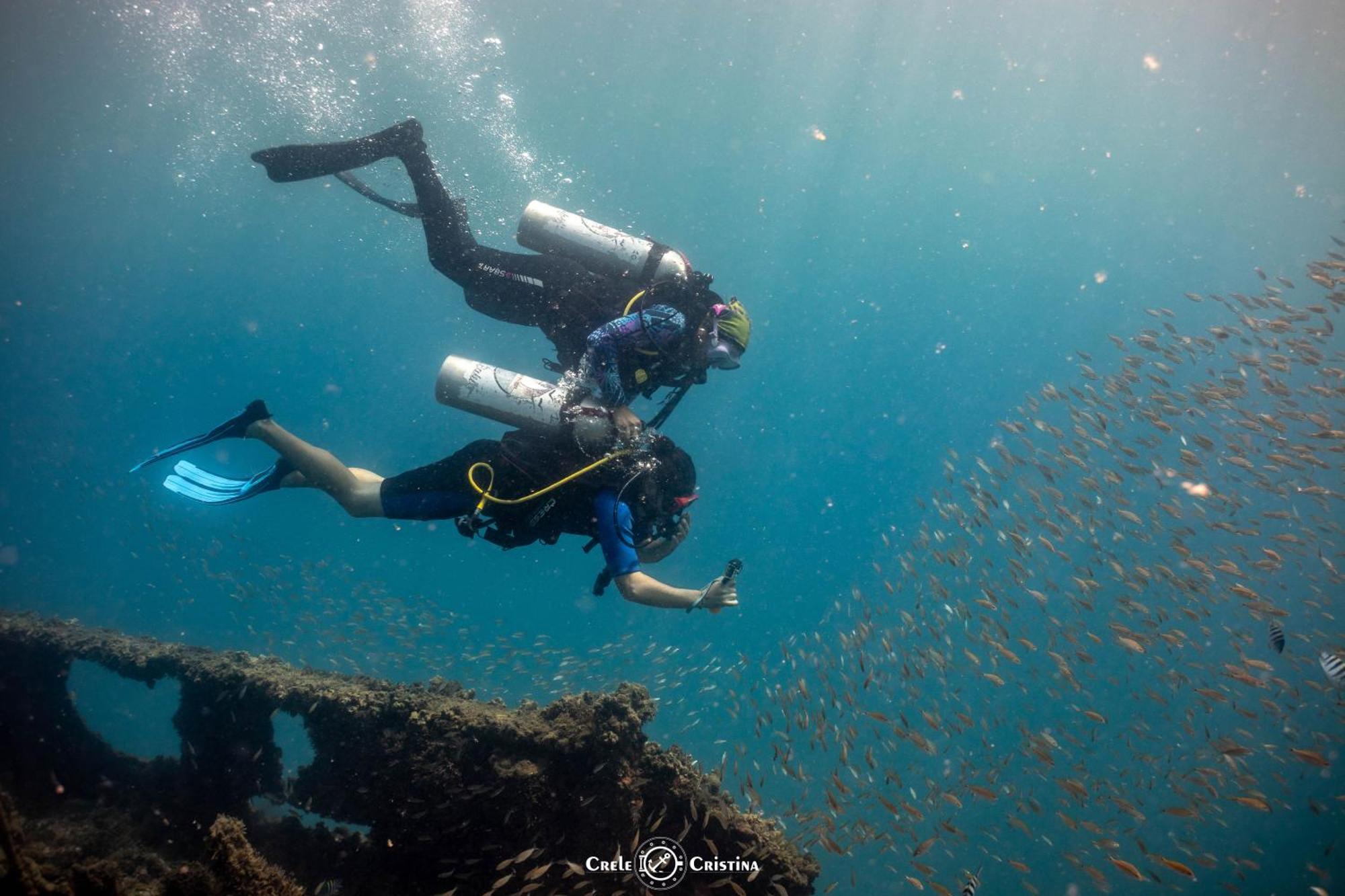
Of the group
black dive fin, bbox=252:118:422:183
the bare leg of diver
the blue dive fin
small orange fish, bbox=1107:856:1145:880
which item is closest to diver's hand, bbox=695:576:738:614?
the bare leg of diver

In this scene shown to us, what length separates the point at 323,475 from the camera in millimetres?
5930

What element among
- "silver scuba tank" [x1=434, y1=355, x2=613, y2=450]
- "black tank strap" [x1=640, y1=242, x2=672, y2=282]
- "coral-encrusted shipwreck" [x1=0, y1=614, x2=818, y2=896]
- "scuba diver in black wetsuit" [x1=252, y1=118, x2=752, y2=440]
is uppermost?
"black tank strap" [x1=640, y1=242, x2=672, y2=282]

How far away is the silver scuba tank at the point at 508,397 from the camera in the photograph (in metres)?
5.43

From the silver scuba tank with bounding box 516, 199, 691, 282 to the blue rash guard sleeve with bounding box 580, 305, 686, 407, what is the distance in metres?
1.41

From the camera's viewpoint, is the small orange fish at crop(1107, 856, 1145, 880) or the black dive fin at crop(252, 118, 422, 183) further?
the black dive fin at crop(252, 118, 422, 183)

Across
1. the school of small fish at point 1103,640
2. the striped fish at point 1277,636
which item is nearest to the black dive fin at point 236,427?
the school of small fish at point 1103,640

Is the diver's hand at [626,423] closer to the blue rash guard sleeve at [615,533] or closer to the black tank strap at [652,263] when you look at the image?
the blue rash guard sleeve at [615,533]

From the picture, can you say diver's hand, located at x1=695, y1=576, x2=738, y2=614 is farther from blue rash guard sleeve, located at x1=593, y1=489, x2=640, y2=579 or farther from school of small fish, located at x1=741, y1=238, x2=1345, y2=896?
school of small fish, located at x1=741, y1=238, x2=1345, y2=896

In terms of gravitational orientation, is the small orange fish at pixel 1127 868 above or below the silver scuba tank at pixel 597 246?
below

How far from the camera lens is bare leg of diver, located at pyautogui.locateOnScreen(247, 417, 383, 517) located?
587 cm

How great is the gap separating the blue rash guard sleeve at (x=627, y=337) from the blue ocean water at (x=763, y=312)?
6.35 meters

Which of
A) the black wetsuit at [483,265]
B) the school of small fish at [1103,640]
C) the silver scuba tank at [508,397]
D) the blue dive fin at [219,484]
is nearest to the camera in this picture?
the silver scuba tank at [508,397]

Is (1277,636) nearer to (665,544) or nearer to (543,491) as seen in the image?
(665,544)

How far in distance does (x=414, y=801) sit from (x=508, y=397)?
11.6 feet
